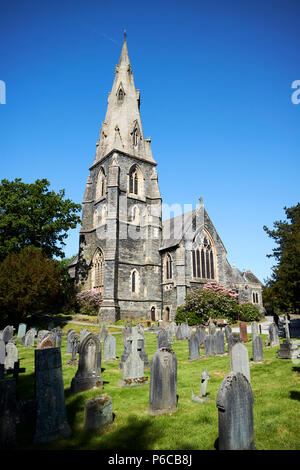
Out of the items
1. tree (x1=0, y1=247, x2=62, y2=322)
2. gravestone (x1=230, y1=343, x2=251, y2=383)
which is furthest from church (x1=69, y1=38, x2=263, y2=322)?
gravestone (x1=230, y1=343, x2=251, y2=383)

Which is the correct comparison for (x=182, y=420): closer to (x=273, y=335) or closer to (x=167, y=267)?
(x=273, y=335)

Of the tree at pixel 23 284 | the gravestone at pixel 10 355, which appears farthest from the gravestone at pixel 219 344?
the tree at pixel 23 284

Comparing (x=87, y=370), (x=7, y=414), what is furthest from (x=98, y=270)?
(x=7, y=414)

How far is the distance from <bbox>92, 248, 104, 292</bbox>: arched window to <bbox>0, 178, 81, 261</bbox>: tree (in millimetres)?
3549

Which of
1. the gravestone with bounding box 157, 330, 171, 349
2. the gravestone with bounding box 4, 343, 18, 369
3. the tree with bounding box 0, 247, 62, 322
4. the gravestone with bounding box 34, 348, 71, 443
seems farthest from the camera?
the tree with bounding box 0, 247, 62, 322

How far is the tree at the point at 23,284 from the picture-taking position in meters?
20.1

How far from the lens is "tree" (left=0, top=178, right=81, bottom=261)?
25250 millimetres

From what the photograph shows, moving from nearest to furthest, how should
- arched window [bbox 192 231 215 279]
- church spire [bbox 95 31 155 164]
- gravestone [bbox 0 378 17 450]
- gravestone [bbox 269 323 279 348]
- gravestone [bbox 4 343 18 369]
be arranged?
1. gravestone [bbox 0 378 17 450]
2. gravestone [bbox 4 343 18 369]
3. gravestone [bbox 269 323 279 348]
4. arched window [bbox 192 231 215 279]
5. church spire [bbox 95 31 155 164]

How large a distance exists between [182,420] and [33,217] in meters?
24.8

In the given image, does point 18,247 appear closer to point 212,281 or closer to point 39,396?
point 212,281

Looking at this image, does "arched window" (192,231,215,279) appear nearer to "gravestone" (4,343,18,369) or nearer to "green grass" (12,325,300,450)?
"green grass" (12,325,300,450)

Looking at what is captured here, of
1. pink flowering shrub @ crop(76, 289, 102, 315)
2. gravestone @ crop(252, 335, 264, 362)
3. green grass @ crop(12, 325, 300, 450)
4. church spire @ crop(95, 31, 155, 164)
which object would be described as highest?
church spire @ crop(95, 31, 155, 164)

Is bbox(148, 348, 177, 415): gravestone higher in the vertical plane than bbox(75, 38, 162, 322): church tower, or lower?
lower
